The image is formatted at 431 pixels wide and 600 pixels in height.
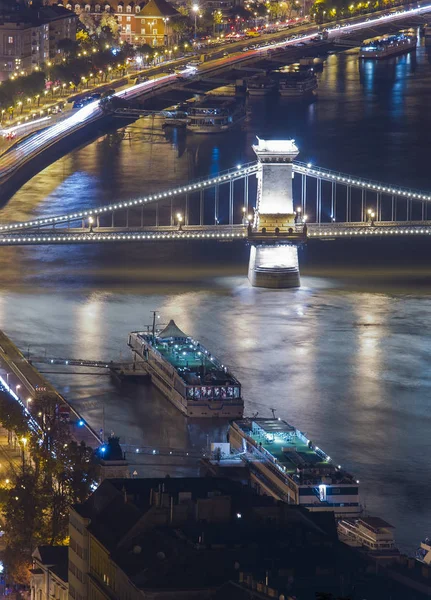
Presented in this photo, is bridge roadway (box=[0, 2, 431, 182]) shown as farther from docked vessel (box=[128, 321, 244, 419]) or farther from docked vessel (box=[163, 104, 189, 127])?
docked vessel (box=[128, 321, 244, 419])

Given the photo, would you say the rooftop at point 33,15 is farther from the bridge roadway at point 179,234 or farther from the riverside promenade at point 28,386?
the riverside promenade at point 28,386

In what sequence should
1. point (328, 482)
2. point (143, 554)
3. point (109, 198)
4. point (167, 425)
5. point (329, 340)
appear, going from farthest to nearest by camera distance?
point (109, 198) < point (329, 340) < point (167, 425) < point (328, 482) < point (143, 554)

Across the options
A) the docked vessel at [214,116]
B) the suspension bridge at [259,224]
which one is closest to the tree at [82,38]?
the docked vessel at [214,116]

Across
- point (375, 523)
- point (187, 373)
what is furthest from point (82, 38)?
point (375, 523)

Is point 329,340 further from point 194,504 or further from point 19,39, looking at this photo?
point 19,39

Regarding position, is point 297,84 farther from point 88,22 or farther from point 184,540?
point 184,540

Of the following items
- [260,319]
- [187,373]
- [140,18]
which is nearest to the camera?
[187,373]

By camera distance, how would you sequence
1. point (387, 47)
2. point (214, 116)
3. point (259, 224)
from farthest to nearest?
point (387, 47), point (214, 116), point (259, 224)

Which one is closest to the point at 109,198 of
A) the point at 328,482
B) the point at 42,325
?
the point at 42,325
